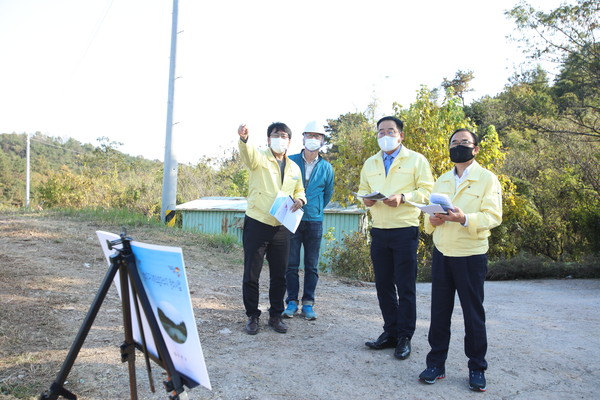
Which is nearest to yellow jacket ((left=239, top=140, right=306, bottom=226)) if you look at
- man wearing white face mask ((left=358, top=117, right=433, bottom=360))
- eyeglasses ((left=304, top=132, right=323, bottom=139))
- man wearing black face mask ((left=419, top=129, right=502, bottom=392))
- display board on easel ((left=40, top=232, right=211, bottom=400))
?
eyeglasses ((left=304, top=132, right=323, bottom=139))

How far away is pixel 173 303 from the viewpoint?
2102 millimetres

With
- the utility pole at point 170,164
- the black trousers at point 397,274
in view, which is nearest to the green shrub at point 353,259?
the utility pole at point 170,164

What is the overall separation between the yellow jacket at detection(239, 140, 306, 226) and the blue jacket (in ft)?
2.01

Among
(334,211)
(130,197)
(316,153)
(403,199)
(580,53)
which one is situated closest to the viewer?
(403,199)

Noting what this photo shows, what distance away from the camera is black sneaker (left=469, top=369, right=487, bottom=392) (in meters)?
3.61

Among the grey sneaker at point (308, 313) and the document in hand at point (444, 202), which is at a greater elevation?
the document in hand at point (444, 202)

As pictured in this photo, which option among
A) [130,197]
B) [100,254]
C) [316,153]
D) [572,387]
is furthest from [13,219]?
[130,197]

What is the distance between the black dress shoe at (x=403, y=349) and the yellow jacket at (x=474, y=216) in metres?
1.04

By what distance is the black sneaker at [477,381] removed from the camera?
3.61 m

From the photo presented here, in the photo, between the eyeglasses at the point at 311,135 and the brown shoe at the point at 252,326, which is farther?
the eyeglasses at the point at 311,135

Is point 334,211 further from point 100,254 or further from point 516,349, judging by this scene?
point 516,349

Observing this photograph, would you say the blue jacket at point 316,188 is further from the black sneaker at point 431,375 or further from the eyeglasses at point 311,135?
the black sneaker at point 431,375

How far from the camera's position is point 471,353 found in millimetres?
3693

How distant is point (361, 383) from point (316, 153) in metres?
2.84
